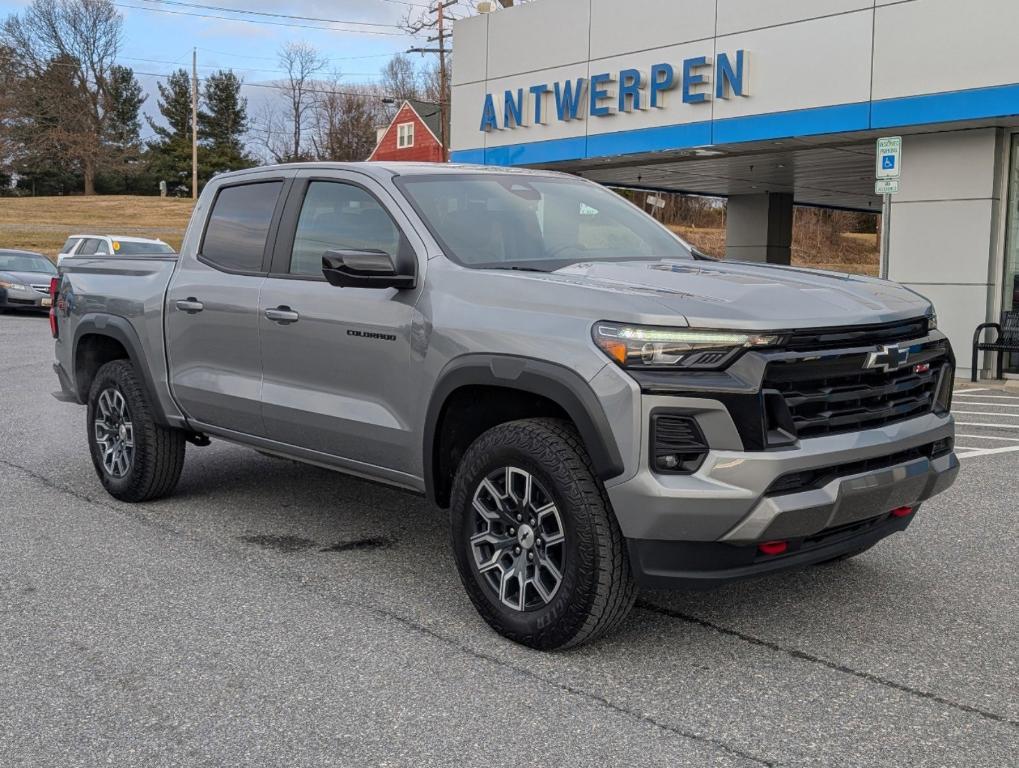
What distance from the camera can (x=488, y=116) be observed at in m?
21.2

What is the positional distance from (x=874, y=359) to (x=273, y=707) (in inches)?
96.1

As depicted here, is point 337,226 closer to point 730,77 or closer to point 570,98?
point 730,77

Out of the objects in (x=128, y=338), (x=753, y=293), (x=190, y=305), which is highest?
(x=753, y=293)

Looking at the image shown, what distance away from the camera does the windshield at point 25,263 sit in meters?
25.4

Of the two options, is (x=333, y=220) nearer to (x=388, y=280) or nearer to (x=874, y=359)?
(x=388, y=280)

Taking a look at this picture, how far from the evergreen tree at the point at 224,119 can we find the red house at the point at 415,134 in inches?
923

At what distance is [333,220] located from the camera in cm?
534

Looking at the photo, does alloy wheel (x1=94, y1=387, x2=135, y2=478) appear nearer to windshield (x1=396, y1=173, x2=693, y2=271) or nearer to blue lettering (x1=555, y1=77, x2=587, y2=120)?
windshield (x1=396, y1=173, x2=693, y2=271)

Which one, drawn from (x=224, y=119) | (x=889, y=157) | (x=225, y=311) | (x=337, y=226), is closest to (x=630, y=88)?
(x=889, y=157)

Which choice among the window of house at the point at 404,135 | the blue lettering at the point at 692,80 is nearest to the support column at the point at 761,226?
the blue lettering at the point at 692,80

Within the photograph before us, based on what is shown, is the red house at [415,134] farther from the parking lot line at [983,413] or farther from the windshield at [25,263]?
the parking lot line at [983,413]

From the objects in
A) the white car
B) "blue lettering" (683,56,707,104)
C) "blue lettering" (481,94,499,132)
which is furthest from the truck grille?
the white car

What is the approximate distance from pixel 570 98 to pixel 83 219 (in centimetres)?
4915

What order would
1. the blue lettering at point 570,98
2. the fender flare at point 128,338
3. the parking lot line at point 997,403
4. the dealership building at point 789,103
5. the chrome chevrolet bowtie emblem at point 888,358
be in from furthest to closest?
the blue lettering at point 570,98
the dealership building at point 789,103
the parking lot line at point 997,403
the fender flare at point 128,338
the chrome chevrolet bowtie emblem at point 888,358
